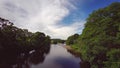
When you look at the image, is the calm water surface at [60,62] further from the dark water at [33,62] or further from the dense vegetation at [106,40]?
the dense vegetation at [106,40]

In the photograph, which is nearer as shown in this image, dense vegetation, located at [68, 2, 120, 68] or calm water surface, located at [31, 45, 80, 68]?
dense vegetation, located at [68, 2, 120, 68]

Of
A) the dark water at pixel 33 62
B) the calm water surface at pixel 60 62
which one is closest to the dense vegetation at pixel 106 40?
the calm water surface at pixel 60 62

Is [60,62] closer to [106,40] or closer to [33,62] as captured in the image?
[33,62]

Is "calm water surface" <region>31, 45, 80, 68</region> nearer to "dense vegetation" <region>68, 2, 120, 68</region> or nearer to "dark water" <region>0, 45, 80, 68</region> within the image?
"dark water" <region>0, 45, 80, 68</region>

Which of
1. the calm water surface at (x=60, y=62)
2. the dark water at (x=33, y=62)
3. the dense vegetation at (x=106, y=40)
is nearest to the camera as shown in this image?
the dense vegetation at (x=106, y=40)

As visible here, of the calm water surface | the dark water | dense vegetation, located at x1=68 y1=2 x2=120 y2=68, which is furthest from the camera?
the calm water surface

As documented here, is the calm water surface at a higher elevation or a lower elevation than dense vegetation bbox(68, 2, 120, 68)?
lower

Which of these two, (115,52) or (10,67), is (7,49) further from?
(115,52)

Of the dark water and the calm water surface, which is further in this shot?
the calm water surface

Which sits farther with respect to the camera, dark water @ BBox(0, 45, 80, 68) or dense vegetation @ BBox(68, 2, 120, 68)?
dark water @ BBox(0, 45, 80, 68)

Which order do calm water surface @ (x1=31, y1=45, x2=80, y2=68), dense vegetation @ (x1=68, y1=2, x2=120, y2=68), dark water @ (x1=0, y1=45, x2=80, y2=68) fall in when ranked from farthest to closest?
calm water surface @ (x1=31, y1=45, x2=80, y2=68) < dark water @ (x1=0, y1=45, x2=80, y2=68) < dense vegetation @ (x1=68, y1=2, x2=120, y2=68)

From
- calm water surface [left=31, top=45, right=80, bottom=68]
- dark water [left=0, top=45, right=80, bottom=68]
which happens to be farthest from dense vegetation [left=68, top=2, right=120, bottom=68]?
dark water [left=0, top=45, right=80, bottom=68]

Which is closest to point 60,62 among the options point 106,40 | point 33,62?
point 33,62

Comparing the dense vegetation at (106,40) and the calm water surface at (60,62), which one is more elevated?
the dense vegetation at (106,40)
